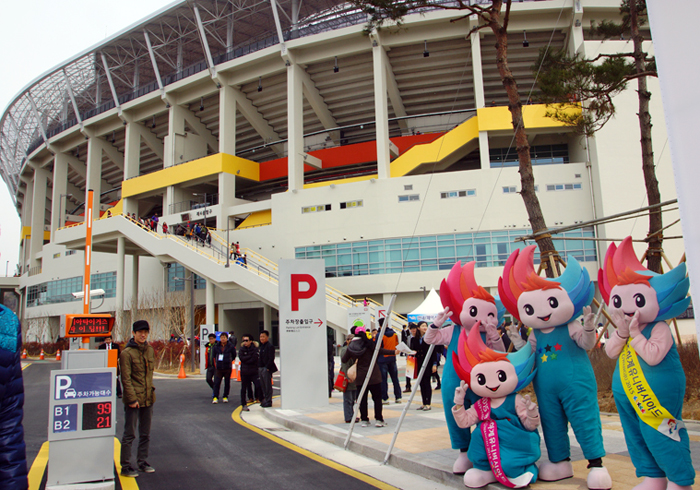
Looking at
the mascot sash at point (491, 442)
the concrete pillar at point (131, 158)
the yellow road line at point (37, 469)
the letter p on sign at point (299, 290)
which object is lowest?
the yellow road line at point (37, 469)

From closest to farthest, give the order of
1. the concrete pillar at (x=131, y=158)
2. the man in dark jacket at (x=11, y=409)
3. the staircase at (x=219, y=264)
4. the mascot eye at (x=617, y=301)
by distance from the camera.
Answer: the man in dark jacket at (x=11, y=409)
the mascot eye at (x=617, y=301)
the staircase at (x=219, y=264)
the concrete pillar at (x=131, y=158)

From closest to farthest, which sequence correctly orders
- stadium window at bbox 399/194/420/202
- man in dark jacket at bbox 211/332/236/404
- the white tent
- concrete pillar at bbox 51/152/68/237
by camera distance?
man in dark jacket at bbox 211/332/236/404
the white tent
stadium window at bbox 399/194/420/202
concrete pillar at bbox 51/152/68/237

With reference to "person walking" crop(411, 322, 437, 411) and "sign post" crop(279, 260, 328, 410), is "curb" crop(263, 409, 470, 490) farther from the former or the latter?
"person walking" crop(411, 322, 437, 411)

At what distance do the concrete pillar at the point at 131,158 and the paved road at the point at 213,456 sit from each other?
3229cm

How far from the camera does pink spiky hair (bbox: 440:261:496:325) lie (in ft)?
20.4

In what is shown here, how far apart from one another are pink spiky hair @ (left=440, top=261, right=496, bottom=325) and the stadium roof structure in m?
27.9

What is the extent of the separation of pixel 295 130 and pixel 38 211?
37904 mm

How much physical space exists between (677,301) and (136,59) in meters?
45.2

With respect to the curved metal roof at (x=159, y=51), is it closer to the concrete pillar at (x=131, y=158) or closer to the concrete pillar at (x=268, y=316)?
the concrete pillar at (x=131, y=158)

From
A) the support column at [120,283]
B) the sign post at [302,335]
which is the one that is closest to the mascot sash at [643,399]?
the sign post at [302,335]

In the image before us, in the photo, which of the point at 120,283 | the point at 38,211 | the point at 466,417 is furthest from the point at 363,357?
the point at 38,211

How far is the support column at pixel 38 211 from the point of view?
54.8m

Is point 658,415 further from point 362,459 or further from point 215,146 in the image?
point 215,146

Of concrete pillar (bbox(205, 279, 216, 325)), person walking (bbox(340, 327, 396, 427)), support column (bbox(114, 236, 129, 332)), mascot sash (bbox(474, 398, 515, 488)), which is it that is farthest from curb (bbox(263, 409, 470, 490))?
support column (bbox(114, 236, 129, 332))
